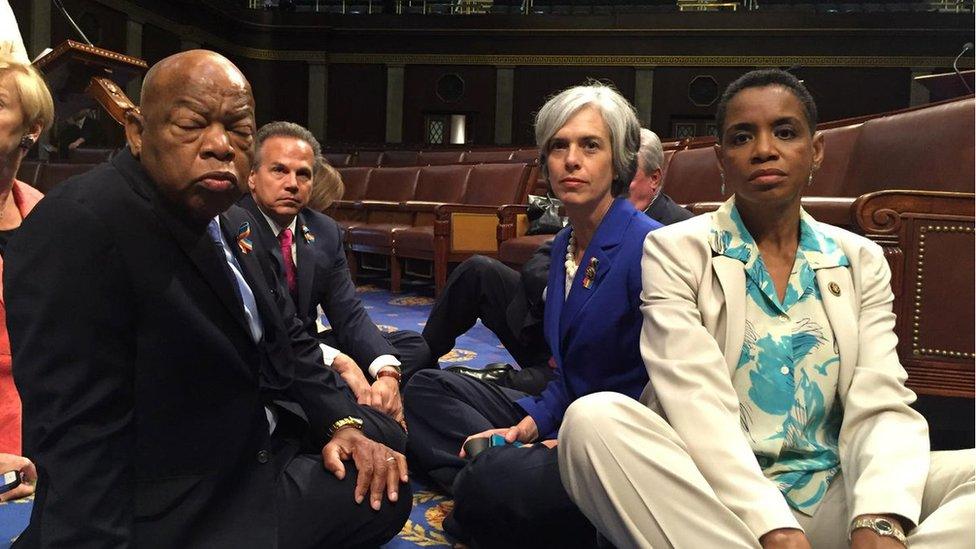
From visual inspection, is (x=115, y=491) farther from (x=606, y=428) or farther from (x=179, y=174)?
(x=606, y=428)

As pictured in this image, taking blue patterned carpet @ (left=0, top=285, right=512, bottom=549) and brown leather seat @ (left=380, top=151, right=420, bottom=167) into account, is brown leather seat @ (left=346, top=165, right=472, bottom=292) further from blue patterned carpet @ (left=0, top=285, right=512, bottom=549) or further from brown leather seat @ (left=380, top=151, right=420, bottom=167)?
brown leather seat @ (left=380, top=151, right=420, bottom=167)

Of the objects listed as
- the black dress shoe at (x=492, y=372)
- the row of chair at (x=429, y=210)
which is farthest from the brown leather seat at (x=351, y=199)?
the black dress shoe at (x=492, y=372)

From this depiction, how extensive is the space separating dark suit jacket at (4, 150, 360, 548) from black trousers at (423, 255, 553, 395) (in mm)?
1187

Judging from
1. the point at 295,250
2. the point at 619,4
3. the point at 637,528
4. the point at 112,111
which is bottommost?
the point at 637,528

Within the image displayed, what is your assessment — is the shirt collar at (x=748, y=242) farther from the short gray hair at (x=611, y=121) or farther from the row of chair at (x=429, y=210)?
the row of chair at (x=429, y=210)

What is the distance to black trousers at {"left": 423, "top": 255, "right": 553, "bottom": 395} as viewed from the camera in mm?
2289


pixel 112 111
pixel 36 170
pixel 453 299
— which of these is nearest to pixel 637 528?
pixel 453 299

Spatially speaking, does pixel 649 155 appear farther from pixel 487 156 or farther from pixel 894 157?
pixel 487 156

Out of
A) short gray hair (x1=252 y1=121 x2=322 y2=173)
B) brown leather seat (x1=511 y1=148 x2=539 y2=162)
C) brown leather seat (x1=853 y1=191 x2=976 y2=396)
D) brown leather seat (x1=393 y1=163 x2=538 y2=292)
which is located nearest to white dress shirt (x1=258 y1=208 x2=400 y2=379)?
short gray hair (x1=252 y1=121 x2=322 y2=173)

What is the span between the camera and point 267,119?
1136 cm

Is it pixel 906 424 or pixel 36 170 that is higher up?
pixel 36 170

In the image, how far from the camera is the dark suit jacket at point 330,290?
1946 millimetres

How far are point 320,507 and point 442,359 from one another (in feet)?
5.80

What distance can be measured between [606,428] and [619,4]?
11.6 metres
